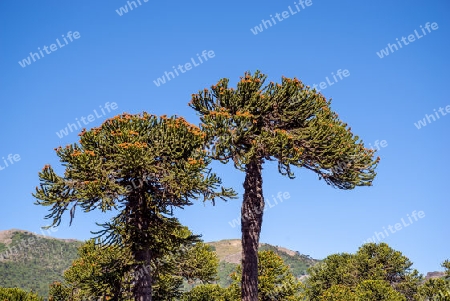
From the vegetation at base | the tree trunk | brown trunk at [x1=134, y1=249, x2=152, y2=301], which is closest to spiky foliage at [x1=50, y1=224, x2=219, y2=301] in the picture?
brown trunk at [x1=134, y1=249, x2=152, y2=301]

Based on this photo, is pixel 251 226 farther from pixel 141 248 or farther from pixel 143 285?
pixel 143 285

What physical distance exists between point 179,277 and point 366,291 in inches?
751

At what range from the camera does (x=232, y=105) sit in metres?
17.0

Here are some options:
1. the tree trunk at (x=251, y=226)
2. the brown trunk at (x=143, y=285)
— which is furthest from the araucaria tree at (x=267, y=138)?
the brown trunk at (x=143, y=285)

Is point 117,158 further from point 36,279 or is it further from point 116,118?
point 36,279

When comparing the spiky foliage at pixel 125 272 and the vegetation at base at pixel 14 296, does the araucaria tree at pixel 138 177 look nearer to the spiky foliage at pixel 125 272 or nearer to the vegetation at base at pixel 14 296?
the spiky foliage at pixel 125 272

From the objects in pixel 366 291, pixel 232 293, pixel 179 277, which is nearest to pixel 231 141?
pixel 179 277

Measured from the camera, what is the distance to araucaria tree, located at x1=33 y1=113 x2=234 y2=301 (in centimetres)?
1592

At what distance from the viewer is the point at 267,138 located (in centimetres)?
1577

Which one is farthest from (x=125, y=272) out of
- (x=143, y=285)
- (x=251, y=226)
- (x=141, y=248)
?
(x=251, y=226)

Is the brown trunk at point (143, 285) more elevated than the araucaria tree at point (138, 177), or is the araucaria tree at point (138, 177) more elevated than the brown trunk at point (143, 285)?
the araucaria tree at point (138, 177)

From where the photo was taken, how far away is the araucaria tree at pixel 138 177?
15922mm

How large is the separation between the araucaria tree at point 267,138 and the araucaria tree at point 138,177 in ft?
3.64

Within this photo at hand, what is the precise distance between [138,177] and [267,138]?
17.5 ft
